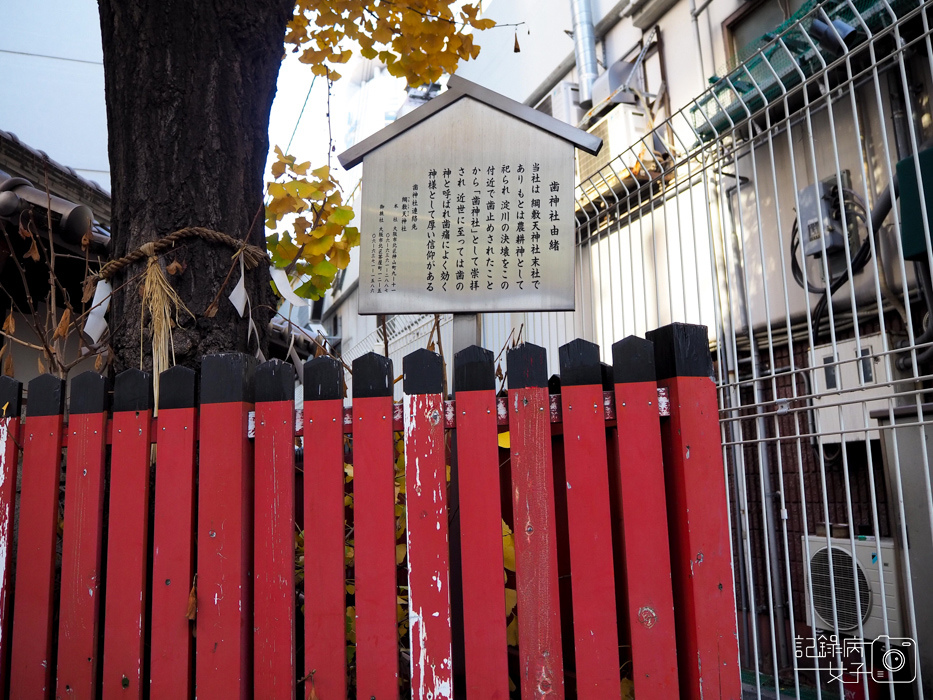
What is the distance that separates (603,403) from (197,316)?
5.90ft

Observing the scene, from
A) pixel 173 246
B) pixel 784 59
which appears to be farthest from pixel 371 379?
pixel 784 59

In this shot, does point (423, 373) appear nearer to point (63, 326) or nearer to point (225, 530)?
point (225, 530)

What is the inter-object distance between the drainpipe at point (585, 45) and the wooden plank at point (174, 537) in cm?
833

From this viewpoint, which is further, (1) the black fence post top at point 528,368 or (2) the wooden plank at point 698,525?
(1) the black fence post top at point 528,368

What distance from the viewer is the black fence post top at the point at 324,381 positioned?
2330 mm

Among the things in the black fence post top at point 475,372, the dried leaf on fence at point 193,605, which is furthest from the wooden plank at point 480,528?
the dried leaf on fence at point 193,605

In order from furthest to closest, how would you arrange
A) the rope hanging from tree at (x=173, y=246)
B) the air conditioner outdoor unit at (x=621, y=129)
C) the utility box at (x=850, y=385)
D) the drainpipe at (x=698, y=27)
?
1. the air conditioner outdoor unit at (x=621, y=129)
2. the drainpipe at (x=698, y=27)
3. the utility box at (x=850, y=385)
4. the rope hanging from tree at (x=173, y=246)

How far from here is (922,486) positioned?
4051 mm

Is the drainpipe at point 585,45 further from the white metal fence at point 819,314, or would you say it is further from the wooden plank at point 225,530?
the wooden plank at point 225,530

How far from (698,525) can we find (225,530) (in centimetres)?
156

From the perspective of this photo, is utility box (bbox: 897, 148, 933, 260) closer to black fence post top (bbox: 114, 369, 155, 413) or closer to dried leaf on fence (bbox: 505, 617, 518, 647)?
dried leaf on fence (bbox: 505, 617, 518, 647)

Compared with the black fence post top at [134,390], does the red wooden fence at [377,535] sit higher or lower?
lower

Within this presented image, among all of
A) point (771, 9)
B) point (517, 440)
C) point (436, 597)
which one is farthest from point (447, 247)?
point (771, 9)

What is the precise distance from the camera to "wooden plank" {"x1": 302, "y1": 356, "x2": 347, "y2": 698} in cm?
221
